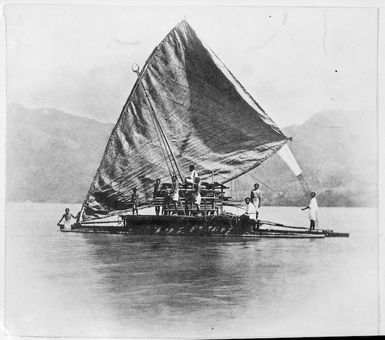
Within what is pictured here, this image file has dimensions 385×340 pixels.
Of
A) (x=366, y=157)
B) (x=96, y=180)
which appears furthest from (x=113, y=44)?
(x=366, y=157)

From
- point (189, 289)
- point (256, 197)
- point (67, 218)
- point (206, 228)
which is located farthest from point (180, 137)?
point (189, 289)

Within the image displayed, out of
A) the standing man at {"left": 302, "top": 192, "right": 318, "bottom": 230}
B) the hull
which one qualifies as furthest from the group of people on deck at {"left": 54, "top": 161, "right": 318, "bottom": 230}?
Answer: the hull

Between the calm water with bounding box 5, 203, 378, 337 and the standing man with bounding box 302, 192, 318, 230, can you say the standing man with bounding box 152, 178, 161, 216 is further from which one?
the standing man with bounding box 302, 192, 318, 230

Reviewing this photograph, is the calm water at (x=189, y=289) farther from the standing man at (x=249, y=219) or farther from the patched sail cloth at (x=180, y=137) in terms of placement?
the patched sail cloth at (x=180, y=137)

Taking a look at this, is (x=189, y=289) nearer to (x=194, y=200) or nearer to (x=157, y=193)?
(x=194, y=200)

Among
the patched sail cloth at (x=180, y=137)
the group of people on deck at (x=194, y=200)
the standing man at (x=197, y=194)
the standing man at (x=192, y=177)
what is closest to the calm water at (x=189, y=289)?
the group of people on deck at (x=194, y=200)

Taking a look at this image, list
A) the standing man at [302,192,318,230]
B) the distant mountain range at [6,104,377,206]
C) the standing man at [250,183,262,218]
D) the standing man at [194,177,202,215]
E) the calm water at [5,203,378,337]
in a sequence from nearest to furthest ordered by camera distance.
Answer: the calm water at [5,203,378,337], the distant mountain range at [6,104,377,206], the standing man at [302,192,318,230], the standing man at [250,183,262,218], the standing man at [194,177,202,215]

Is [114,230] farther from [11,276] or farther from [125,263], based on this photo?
[11,276]
